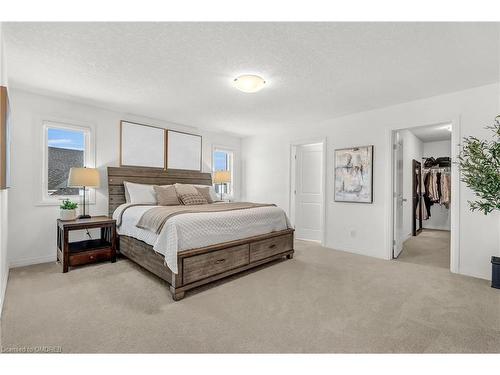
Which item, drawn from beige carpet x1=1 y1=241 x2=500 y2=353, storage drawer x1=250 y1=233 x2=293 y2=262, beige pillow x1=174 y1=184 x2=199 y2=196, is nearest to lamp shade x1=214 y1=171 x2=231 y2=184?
beige pillow x1=174 y1=184 x2=199 y2=196

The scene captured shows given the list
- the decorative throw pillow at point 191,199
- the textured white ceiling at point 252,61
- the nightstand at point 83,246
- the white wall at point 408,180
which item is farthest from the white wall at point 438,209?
the nightstand at point 83,246

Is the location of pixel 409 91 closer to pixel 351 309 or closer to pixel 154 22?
pixel 351 309

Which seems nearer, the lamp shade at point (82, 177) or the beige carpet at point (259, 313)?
the beige carpet at point (259, 313)

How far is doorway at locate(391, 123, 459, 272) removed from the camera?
390cm

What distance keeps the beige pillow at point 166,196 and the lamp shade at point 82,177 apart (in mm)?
854

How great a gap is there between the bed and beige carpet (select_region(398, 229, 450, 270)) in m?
1.98

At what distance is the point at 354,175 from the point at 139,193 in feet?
11.7

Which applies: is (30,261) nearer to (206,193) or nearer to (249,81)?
(206,193)

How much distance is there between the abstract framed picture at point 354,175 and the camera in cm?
402

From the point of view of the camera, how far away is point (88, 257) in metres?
3.28

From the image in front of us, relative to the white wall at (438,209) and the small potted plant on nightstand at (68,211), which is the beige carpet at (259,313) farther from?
the white wall at (438,209)

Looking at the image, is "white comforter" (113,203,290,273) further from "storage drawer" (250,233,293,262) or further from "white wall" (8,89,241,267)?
"white wall" (8,89,241,267)

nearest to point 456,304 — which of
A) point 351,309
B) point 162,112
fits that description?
point 351,309
